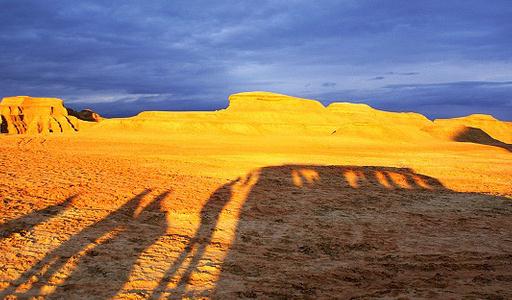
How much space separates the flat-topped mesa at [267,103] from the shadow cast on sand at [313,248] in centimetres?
6679

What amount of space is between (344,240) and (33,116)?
9498 centimetres

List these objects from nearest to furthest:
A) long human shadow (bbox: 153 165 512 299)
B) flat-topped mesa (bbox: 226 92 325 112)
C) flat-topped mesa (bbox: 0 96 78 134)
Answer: long human shadow (bbox: 153 165 512 299)
flat-topped mesa (bbox: 226 92 325 112)
flat-topped mesa (bbox: 0 96 78 134)

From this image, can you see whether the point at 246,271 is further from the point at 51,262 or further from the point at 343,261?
the point at 51,262

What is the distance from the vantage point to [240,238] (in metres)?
8.81

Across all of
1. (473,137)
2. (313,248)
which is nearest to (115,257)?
(313,248)

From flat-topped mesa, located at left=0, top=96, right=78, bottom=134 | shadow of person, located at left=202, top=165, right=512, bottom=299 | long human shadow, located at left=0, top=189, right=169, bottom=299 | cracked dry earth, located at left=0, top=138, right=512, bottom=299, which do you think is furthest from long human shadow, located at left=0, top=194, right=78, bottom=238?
flat-topped mesa, located at left=0, top=96, right=78, bottom=134

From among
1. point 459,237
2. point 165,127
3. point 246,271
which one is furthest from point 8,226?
point 165,127

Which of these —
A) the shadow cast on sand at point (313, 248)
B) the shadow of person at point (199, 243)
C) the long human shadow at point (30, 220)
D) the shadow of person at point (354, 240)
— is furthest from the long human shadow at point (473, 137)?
the long human shadow at point (30, 220)

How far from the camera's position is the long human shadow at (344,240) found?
21.0 feet

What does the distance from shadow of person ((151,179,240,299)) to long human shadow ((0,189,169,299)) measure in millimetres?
613

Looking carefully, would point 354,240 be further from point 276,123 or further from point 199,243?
point 276,123

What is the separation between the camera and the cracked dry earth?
245 inches

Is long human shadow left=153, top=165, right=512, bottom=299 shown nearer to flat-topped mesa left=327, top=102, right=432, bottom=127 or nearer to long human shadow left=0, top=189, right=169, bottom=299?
long human shadow left=0, top=189, right=169, bottom=299

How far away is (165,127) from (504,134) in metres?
75.7
